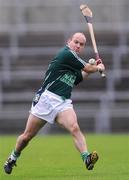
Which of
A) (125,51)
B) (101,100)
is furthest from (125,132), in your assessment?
(125,51)

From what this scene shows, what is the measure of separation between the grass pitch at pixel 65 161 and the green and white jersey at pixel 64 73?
1.19 m

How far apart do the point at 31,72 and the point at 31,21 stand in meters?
2.62

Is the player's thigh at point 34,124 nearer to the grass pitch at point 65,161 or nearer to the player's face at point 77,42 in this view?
the grass pitch at point 65,161

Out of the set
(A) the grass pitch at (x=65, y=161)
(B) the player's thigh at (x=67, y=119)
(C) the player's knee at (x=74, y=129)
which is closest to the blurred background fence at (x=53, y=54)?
(A) the grass pitch at (x=65, y=161)

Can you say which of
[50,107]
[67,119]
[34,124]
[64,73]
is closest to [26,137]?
[34,124]

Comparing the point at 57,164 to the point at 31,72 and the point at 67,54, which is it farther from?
the point at 31,72

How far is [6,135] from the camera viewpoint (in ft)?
82.8

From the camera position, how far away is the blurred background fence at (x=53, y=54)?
25.9 m

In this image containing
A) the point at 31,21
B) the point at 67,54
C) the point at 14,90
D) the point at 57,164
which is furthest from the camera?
the point at 31,21

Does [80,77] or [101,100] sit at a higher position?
[80,77]

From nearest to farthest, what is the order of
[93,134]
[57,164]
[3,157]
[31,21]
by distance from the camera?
1. [57,164]
2. [3,157]
3. [93,134]
4. [31,21]

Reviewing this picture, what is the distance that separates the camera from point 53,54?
91.2 feet

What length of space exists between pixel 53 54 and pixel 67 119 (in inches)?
590

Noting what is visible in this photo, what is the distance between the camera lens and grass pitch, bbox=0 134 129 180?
42.2 feet
